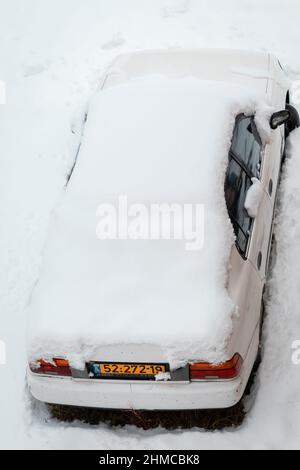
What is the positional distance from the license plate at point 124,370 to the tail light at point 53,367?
0.16 meters

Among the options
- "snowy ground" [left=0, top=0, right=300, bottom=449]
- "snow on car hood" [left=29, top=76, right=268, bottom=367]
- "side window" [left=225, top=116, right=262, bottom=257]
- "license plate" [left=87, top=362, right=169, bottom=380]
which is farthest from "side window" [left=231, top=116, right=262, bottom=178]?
"license plate" [left=87, top=362, right=169, bottom=380]

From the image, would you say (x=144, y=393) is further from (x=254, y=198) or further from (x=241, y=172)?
(x=241, y=172)

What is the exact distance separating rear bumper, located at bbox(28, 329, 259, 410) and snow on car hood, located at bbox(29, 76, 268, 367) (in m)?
0.23

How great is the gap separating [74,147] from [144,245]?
179 centimetres

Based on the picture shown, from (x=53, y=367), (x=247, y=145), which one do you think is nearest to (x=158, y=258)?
(x=53, y=367)

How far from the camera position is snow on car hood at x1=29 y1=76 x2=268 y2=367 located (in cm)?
385

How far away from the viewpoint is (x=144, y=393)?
3.93 meters

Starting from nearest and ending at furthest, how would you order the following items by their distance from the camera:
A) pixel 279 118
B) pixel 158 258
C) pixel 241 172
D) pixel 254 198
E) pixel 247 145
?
pixel 158 258
pixel 254 198
pixel 241 172
pixel 247 145
pixel 279 118

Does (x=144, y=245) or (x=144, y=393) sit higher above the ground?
(x=144, y=245)

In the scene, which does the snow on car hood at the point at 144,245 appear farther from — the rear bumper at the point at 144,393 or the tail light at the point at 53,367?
the rear bumper at the point at 144,393

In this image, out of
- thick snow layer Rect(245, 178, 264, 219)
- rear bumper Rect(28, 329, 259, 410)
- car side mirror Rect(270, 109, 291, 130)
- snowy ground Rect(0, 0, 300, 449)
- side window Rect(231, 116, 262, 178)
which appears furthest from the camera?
car side mirror Rect(270, 109, 291, 130)

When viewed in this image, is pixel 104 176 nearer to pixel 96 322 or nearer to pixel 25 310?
pixel 96 322

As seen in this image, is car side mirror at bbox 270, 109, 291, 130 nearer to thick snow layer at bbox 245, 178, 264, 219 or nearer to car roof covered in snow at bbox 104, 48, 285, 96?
car roof covered in snow at bbox 104, 48, 285, 96

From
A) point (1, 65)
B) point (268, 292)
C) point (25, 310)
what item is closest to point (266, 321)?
point (268, 292)
